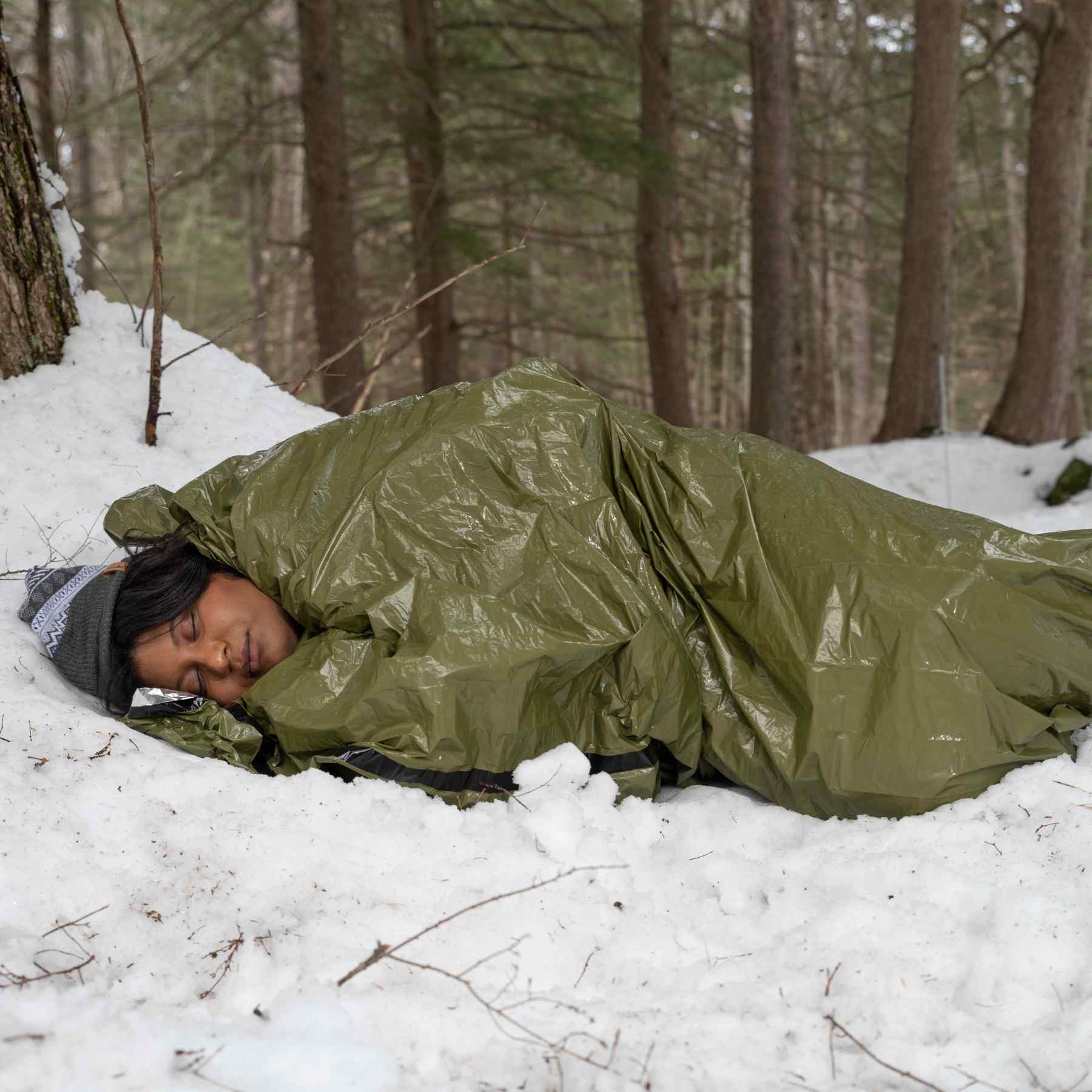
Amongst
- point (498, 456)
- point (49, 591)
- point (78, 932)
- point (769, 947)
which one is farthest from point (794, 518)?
point (49, 591)

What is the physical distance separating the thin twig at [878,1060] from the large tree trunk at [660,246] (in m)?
6.12

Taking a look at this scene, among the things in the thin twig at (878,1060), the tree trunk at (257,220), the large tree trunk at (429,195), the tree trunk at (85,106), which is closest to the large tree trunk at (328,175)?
the large tree trunk at (429,195)

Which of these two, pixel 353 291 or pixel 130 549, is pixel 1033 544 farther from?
pixel 353 291

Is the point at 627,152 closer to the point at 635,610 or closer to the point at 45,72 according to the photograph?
the point at 45,72

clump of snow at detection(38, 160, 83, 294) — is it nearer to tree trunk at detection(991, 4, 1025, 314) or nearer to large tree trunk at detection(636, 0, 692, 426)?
large tree trunk at detection(636, 0, 692, 426)

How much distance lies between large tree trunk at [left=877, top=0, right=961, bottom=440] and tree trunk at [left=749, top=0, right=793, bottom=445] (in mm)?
854

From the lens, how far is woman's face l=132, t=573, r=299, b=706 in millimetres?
2084

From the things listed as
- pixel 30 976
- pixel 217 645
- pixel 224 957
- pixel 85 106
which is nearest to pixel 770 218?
pixel 217 645

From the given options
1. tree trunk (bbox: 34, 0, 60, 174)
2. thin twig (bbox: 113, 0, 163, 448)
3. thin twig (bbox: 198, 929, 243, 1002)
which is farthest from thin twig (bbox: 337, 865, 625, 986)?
tree trunk (bbox: 34, 0, 60, 174)

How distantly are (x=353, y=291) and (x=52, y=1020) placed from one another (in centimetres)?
534

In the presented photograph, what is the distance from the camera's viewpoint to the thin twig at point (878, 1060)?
1.27 meters

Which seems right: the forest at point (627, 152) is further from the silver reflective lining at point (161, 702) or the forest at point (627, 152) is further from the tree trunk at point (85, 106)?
the silver reflective lining at point (161, 702)

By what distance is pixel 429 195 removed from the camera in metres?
6.98

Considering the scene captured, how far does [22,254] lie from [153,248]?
0.39 m
